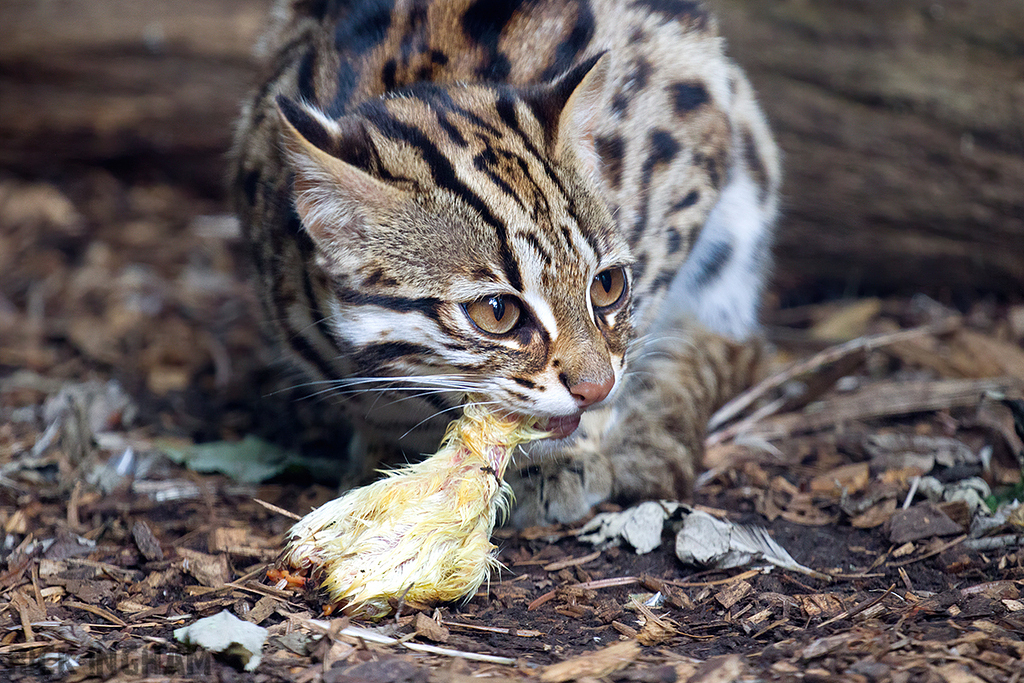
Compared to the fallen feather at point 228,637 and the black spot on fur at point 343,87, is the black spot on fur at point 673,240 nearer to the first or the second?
the black spot on fur at point 343,87

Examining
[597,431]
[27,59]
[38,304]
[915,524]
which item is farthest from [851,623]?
[27,59]

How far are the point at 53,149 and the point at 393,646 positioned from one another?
6.19 m

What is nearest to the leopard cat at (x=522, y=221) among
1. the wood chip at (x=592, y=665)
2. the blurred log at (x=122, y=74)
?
the wood chip at (x=592, y=665)

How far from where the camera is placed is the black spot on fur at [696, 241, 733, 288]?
5676 mm

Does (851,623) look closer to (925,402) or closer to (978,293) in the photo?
(925,402)

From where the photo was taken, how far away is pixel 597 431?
4.62 metres

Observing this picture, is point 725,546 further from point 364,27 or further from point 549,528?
point 364,27

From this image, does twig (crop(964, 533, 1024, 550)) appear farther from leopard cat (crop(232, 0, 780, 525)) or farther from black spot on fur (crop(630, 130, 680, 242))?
black spot on fur (crop(630, 130, 680, 242))

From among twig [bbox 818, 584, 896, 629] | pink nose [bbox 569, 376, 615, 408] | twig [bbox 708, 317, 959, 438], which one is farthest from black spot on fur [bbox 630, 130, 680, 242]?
twig [bbox 818, 584, 896, 629]

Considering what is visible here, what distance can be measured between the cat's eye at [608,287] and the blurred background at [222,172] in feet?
8.93

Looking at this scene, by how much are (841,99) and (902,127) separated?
0.44 metres

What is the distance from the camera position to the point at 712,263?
18.8ft

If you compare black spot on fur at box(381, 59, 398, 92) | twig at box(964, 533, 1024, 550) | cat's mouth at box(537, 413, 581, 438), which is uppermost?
black spot on fur at box(381, 59, 398, 92)

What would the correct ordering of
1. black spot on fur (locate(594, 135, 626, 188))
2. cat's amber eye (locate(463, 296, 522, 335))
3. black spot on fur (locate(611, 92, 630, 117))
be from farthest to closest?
black spot on fur (locate(611, 92, 630, 117)), black spot on fur (locate(594, 135, 626, 188)), cat's amber eye (locate(463, 296, 522, 335))
